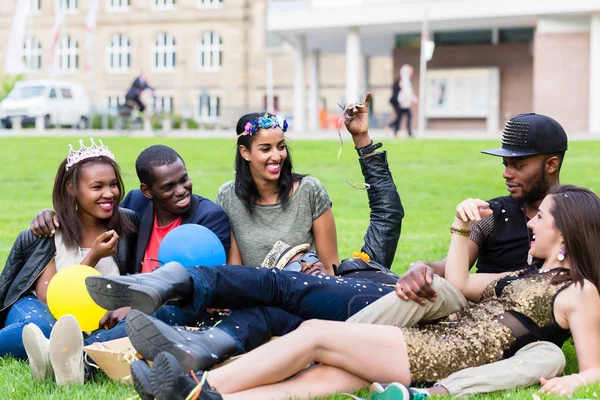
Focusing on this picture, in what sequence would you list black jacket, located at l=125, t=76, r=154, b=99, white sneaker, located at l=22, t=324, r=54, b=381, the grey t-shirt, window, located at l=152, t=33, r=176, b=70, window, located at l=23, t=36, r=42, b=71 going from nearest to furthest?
white sneaker, located at l=22, t=324, r=54, b=381 < the grey t-shirt < black jacket, located at l=125, t=76, r=154, b=99 < window, located at l=152, t=33, r=176, b=70 < window, located at l=23, t=36, r=42, b=71

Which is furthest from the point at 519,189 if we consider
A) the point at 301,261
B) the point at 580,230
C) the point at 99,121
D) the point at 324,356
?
the point at 99,121

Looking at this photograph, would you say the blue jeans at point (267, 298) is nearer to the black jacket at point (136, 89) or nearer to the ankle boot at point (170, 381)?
the ankle boot at point (170, 381)

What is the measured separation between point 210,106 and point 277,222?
46.5m

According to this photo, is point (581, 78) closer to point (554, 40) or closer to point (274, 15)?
point (554, 40)

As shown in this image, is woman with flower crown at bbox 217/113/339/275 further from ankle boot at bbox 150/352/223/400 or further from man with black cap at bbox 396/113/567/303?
ankle boot at bbox 150/352/223/400

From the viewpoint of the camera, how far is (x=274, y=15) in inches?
1312

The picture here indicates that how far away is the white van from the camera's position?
34.7 m

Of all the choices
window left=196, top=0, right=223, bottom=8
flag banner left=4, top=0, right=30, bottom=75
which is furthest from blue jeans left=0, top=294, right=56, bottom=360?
window left=196, top=0, right=223, bottom=8

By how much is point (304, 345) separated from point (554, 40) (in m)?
28.1

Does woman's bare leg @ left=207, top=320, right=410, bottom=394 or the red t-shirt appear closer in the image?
woman's bare leg @ left=207, top=320, right=410, bottom=394

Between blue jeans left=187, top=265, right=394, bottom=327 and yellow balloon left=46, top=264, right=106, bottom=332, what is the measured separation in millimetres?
800

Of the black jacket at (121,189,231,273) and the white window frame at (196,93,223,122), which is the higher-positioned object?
the white window frame at (196,93,223,122)

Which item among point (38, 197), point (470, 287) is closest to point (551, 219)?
point (470, 287)

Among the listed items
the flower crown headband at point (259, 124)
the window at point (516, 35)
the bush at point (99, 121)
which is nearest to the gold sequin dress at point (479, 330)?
the flower crown headband at point (259, 124)
